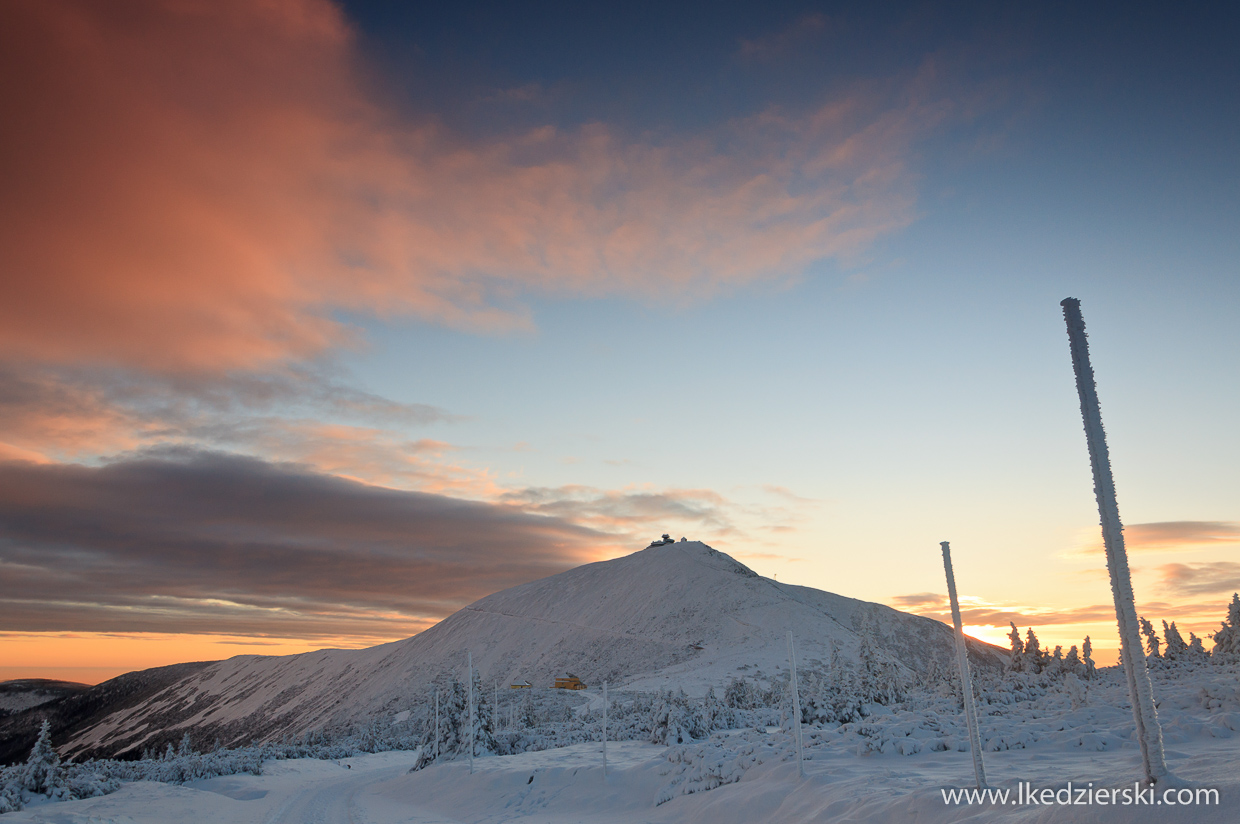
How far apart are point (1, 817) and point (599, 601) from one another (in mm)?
147074

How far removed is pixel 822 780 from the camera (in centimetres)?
1716

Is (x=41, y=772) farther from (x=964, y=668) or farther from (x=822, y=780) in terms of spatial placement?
(x=964, y=668)

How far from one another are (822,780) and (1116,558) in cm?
1085

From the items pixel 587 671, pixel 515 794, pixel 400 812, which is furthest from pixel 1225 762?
pixel 587 671

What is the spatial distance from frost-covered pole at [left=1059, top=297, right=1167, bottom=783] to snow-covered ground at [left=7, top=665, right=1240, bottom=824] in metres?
0.66

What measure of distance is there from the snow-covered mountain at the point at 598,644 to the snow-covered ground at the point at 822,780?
65.6 meters

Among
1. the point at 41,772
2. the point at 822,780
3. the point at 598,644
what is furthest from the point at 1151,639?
the point at 598,644

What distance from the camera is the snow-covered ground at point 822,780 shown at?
41.9 ft

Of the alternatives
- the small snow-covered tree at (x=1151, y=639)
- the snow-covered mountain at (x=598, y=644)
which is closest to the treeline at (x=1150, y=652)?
the small snow-covered tree at (x=1151, y=639)

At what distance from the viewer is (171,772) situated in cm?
3722

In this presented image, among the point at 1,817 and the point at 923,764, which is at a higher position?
the point at 923,764

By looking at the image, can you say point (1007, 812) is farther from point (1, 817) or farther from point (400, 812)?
point (1, 817)

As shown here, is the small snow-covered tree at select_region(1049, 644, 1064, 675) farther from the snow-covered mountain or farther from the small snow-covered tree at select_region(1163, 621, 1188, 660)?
the snow-covered mountain

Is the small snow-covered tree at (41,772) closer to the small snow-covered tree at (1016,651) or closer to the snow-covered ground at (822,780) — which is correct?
the snow-covered ground at (822,780)
